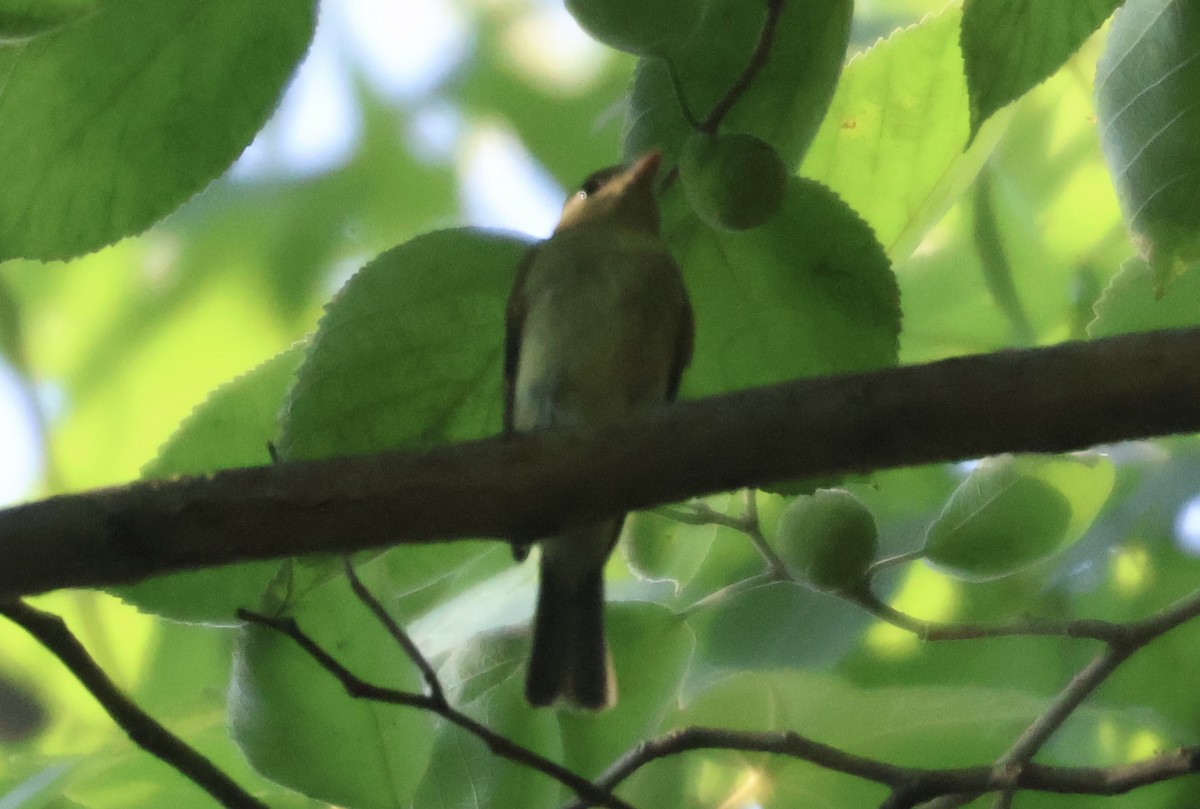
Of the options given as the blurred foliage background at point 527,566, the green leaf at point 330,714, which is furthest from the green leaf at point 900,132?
the green leaf at point 330,714

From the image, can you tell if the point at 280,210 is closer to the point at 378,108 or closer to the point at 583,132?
the point at 378,108

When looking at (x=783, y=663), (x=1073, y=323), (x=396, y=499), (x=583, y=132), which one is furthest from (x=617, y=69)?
(x=396, y=499)

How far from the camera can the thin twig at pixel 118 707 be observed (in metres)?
0.65

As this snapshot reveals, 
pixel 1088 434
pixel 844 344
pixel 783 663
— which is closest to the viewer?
pixel 1088 434

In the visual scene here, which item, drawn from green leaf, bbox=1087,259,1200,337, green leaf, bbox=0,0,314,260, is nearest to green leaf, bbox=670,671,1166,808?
green leaf, bbox=1087,259,1200,337

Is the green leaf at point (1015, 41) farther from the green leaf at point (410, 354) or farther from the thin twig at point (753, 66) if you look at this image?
the green leaf at point (410, 354)

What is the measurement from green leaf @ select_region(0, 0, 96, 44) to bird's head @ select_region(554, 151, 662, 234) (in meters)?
0.43

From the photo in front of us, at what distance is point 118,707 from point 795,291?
1.46 feet

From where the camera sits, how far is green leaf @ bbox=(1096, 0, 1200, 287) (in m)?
0.64

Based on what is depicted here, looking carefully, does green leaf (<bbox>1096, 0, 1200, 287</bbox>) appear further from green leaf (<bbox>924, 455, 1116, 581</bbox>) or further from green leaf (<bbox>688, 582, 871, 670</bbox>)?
green leaf (<bbox>688, 582, 871, 670</bbox>)

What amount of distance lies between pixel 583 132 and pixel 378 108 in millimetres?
233

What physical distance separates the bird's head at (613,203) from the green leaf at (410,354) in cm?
25

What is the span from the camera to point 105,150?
61 cm

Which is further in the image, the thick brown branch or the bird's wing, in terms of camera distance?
the bird's wing
